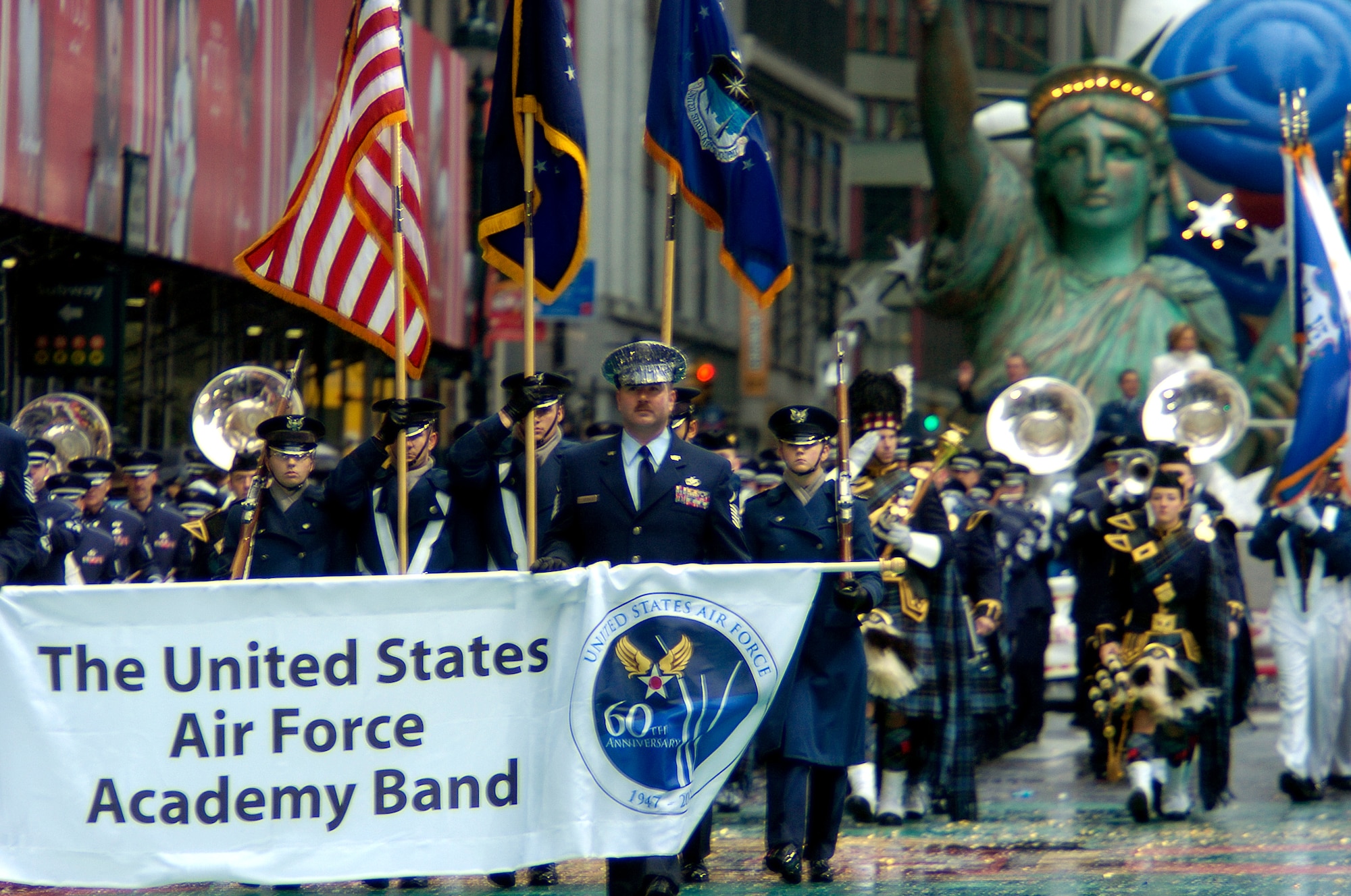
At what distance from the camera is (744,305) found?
53.3 metres

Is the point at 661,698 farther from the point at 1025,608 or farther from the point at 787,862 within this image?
the point at 1025,608

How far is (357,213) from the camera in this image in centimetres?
1008

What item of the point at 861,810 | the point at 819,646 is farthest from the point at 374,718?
the point at 861,810

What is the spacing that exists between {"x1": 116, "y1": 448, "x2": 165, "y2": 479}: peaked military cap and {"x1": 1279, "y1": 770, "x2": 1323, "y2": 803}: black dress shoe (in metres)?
7.08

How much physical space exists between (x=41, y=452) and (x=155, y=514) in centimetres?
96

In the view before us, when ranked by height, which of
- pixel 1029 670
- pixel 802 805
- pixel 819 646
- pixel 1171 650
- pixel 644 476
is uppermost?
pixel 644 476

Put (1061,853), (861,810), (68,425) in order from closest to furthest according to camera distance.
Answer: (1061,853) → (861,810) → (68,425)

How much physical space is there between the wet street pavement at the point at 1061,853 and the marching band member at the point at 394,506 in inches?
54.3

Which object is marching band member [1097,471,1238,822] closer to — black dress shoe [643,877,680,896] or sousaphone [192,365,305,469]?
black dress shoe [643,877,680,896]

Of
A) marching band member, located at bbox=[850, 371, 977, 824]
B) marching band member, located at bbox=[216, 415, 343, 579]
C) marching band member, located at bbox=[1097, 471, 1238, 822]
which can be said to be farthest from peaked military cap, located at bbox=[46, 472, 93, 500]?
marching band member, located at bbox=[1097, 471, 1238, 822]

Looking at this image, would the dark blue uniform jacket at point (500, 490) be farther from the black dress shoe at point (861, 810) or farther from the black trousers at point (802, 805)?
the black dress shoe at point (861, 810)

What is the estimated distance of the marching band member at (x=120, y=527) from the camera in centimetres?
1339

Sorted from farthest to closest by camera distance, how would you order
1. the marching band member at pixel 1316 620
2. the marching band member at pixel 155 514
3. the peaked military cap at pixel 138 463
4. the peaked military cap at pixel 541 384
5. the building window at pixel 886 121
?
the building window at pixel 886 121 → the peaked military cap at pixel 138 463 → the marching band member at pixel 155 514 → the marching band member at pixel 1316 620 → the peaked military cap at pixel 541 384

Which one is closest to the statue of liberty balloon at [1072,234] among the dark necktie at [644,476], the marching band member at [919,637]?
the marching band member at [919,637]
